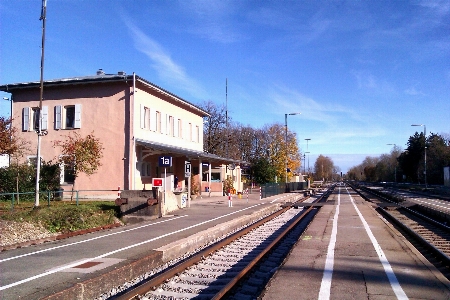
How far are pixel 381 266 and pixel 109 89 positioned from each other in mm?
21918

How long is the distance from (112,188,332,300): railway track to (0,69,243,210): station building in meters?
12.4

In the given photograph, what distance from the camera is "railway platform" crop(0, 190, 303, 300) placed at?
745 centimetres

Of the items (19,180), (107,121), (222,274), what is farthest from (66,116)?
(222,274)

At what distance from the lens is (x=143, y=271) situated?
965cm

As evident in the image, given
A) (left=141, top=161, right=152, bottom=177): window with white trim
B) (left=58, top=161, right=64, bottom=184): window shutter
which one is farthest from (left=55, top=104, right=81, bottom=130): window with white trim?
(left=141, top=161, right=152, bottom=177): window with white trim

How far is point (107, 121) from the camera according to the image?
89.6 ft

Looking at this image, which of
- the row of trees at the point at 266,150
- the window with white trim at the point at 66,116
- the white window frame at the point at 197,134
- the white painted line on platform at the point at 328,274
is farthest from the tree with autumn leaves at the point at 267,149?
the white painted line on platform at the point at 328,274

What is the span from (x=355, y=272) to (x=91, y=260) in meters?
5.82

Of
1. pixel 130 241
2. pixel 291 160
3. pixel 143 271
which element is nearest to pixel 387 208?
pixel 130 241

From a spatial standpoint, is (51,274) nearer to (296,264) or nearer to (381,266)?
(296,264)

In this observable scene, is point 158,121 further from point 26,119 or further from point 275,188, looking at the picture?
point 275,188

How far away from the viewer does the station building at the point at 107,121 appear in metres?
26.6

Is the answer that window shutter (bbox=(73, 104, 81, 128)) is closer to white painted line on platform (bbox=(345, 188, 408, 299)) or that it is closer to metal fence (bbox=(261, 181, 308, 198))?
metal fence (bbox=(261, 181, 308, 198))

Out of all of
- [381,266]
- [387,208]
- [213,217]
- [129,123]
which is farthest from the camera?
[387,208]
